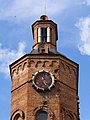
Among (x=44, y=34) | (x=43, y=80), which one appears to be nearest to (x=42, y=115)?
(x=43, y=80)

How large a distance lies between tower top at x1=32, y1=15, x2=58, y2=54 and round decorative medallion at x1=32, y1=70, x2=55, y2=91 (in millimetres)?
3538

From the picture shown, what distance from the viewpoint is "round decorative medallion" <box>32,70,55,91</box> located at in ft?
149

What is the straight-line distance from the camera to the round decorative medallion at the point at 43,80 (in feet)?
149

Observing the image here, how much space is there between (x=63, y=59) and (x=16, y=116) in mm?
6717

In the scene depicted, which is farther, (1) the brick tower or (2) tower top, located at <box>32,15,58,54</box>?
(2) tower top, located at <box>32,15,58,54</box>

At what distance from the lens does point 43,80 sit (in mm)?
45688

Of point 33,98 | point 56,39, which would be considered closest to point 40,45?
point 56,39

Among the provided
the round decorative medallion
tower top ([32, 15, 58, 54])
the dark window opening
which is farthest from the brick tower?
the dark window opening

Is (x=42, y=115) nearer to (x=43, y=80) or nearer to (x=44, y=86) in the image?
(x=44, y=86)

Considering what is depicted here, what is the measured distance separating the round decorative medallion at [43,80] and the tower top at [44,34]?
11.6 feet

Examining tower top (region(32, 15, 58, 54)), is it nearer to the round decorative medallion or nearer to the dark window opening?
the dark window opening

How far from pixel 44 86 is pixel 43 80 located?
648 millimetres

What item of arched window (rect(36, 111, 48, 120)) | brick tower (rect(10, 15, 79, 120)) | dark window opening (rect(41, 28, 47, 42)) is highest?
dark window opening (rect(41, 28, 47, 42))

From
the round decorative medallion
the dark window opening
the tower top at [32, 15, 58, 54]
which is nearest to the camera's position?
the round decorative medallion
